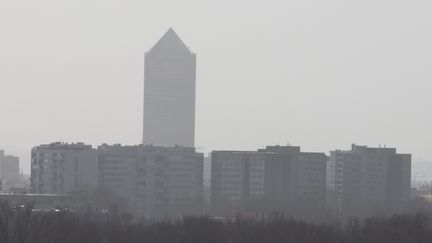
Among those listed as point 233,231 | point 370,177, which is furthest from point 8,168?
point 233,231

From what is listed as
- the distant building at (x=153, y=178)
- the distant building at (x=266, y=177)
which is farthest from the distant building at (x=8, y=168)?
the distant building at (x=266, y=177)

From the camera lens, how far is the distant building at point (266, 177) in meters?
119

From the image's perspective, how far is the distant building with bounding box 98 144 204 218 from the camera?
113812 millimetres

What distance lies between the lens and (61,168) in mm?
120000

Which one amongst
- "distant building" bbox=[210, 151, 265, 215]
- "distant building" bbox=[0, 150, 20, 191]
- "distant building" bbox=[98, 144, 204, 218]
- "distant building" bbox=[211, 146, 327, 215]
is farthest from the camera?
"distant building" bbox=[0, 150, 20, 191]

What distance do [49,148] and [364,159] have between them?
2315 centimetres

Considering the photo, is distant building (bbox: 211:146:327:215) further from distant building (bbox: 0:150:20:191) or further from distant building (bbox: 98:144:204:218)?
distant building (bbox: 0:150:20:191)

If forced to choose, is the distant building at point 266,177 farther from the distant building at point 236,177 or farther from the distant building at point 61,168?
the distant building at point 61,168

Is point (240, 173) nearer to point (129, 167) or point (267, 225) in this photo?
point (129, 167)

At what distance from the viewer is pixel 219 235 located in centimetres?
6644

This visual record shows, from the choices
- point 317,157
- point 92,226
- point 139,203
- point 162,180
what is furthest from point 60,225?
point 317,157

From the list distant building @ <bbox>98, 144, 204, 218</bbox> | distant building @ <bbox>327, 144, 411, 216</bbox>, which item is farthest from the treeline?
distant building @ <bbox>327, 144, 411, 216</bbox>

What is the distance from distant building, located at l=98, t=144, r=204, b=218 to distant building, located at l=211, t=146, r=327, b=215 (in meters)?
1.68

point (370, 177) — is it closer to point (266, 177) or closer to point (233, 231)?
point (266, 177)
